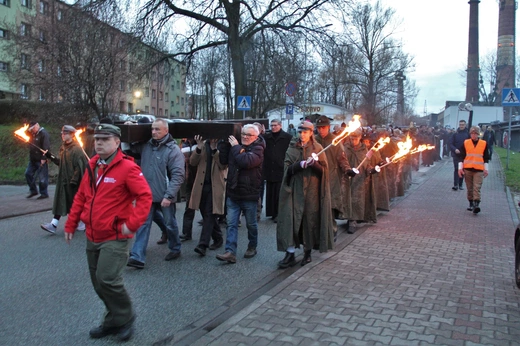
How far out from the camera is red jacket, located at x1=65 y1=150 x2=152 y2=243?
13.8ft

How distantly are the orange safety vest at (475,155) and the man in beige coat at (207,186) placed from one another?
650 cm

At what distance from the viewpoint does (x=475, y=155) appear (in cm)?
1141

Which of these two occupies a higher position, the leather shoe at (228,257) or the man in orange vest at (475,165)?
the man in orange vest at (475,165)

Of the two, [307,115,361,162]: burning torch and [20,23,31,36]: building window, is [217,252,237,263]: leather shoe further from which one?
[20,23,31,36]: building window

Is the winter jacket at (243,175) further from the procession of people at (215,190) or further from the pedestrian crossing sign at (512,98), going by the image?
the pedestrian crossing sign at (512,98)

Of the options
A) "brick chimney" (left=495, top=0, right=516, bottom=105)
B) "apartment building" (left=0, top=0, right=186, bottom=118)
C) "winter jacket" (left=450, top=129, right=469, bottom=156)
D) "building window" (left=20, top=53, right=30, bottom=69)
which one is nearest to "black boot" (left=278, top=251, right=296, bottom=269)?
"winter jacket" (left=450, top=129, right=469, bottom=156)

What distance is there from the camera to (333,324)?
4562 mm

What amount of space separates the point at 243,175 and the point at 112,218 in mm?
2840

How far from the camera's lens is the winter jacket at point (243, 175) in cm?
677

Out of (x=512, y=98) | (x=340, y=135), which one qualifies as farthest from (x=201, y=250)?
(x=512, y=98)

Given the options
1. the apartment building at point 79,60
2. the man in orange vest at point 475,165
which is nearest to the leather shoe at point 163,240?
the man in orange vest at point 475,165

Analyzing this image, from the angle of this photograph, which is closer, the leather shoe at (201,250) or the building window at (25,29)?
the leather shoe at (201,250)

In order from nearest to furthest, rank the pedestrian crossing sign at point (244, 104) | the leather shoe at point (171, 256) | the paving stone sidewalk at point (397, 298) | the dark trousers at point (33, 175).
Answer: the paving stone sidewalk at point (397, 298)
the leather shoe at point (171, 256)
the dark trousers at point (33, 175)
the pedestrian crossing sign at point (244, 104)

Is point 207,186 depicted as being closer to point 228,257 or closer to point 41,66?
point 228,257
